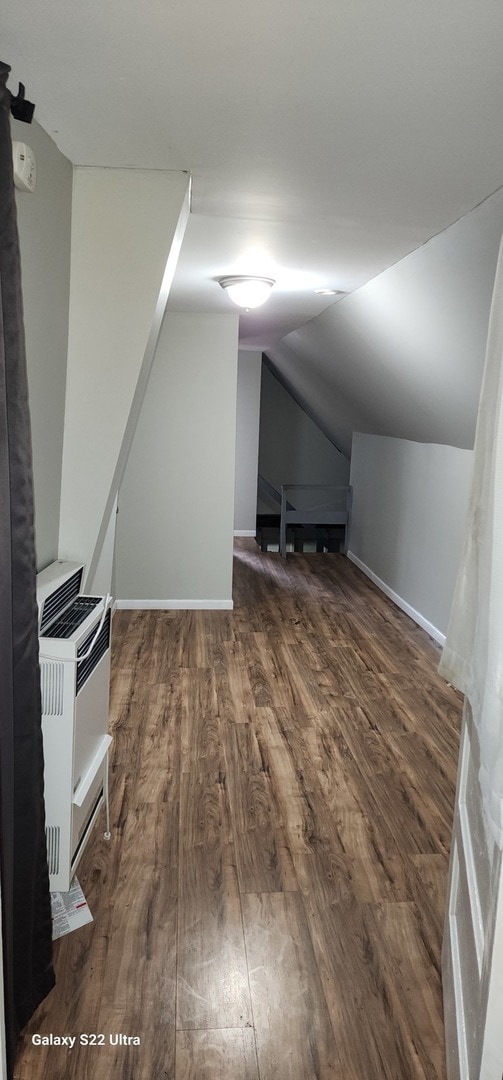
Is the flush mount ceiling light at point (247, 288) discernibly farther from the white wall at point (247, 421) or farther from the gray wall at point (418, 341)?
the white wall at point (247, 421)

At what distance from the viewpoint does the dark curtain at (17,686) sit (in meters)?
1.45

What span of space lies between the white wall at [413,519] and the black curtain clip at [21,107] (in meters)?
3.16

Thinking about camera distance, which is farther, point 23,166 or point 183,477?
point 183,477

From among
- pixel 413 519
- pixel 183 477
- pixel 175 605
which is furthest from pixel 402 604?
pixel 183 477

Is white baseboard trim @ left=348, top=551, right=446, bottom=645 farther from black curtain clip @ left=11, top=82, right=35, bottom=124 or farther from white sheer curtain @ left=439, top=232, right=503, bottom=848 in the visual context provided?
black curtain clip @ left=11, top=82, right=35, bottom=124

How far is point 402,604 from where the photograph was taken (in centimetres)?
570

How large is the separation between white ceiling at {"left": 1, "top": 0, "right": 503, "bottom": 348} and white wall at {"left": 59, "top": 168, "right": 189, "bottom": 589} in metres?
0.10

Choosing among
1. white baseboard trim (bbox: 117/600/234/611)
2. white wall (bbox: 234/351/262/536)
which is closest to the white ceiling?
white baseboard trim (bbox: 117/600/234/611)

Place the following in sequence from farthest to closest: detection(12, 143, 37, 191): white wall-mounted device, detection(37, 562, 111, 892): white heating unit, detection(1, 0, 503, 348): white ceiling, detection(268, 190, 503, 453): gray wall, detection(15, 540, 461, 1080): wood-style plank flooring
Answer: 1. detection(268, 190, 503, 453): gray wall
2. detection(37, 562, 111, 892): white heating unit
3. detection(15, 540, 461, 1080): wood-style plank flooring
4. detection(12, 143, 37, 191): white wall-mounted device
5. detection(1, 0, 503, 348): white ceiling

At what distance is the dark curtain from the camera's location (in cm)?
145

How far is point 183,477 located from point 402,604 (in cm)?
184

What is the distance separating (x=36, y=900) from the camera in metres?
1.83

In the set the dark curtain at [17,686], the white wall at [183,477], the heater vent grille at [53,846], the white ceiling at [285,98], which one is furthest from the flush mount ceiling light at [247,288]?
the heater vent grille at [53,846]

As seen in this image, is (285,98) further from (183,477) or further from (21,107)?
(183,477)
